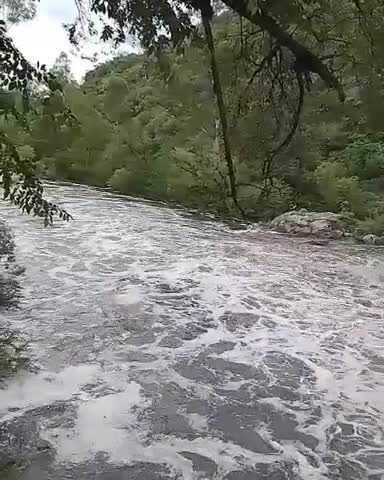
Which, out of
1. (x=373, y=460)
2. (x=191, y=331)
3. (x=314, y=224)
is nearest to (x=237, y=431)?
(x=373, y=460)

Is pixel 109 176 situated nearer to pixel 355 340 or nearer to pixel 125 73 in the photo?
pixel 125 73

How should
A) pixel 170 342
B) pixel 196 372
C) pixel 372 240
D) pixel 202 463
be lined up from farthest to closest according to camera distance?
pixel 372 240 < pixel 170 342 < pixel 196 372 < pixel 202 463

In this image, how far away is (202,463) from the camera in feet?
12.4

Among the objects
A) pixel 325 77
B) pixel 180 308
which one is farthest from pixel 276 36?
pixel 180 308

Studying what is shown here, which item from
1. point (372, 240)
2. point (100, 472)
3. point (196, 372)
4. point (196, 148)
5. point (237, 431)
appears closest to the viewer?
point (100, 472)

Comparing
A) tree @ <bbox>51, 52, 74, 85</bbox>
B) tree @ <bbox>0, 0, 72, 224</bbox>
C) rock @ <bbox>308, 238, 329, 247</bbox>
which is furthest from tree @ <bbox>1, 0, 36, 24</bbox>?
tree @ <bbox>51, 52, 74, 85</bbox>

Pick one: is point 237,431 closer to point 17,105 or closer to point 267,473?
point 267,473

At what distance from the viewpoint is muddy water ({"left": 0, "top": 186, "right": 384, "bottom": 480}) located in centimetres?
384

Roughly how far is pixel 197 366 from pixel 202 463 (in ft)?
4.33

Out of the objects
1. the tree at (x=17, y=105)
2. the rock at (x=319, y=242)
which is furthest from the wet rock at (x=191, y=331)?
the rock at (x=319, y=242)

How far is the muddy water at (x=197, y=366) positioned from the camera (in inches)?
151

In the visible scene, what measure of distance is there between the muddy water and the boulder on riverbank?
47.5 inches

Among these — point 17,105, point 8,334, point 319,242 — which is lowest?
point 8,334

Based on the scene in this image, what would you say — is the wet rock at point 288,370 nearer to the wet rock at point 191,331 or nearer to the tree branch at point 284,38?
the wet rock at point 191,331
